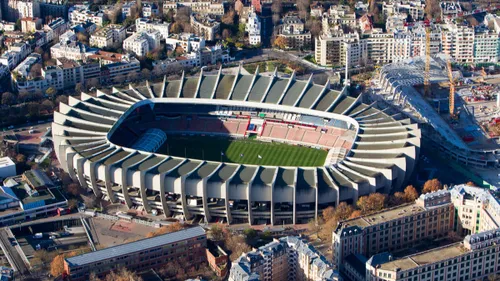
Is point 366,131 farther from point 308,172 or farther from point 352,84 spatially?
point 352,84

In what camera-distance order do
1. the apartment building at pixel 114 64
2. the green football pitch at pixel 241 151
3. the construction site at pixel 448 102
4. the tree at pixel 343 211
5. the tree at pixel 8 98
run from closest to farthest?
the tree at pixel 343 211 < the green football pitch at pixel 241 151 < the construction site at pixel 448 102 < the tree at pixel 8 98 < the apartment building at pixel 114 64

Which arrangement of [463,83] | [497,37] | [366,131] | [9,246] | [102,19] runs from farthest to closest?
1. [102,19]
2. [497,37]
3. [463,83]
4. [366,131]
5. [9,246]

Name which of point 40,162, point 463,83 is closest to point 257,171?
point 40,162

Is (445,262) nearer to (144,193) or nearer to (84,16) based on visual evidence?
(144,193)

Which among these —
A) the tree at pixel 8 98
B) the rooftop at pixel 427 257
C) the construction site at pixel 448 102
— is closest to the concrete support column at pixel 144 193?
the rooftop at pixel 427 257

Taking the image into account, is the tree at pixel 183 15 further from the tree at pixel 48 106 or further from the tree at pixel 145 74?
the tree at pixel 48 106
